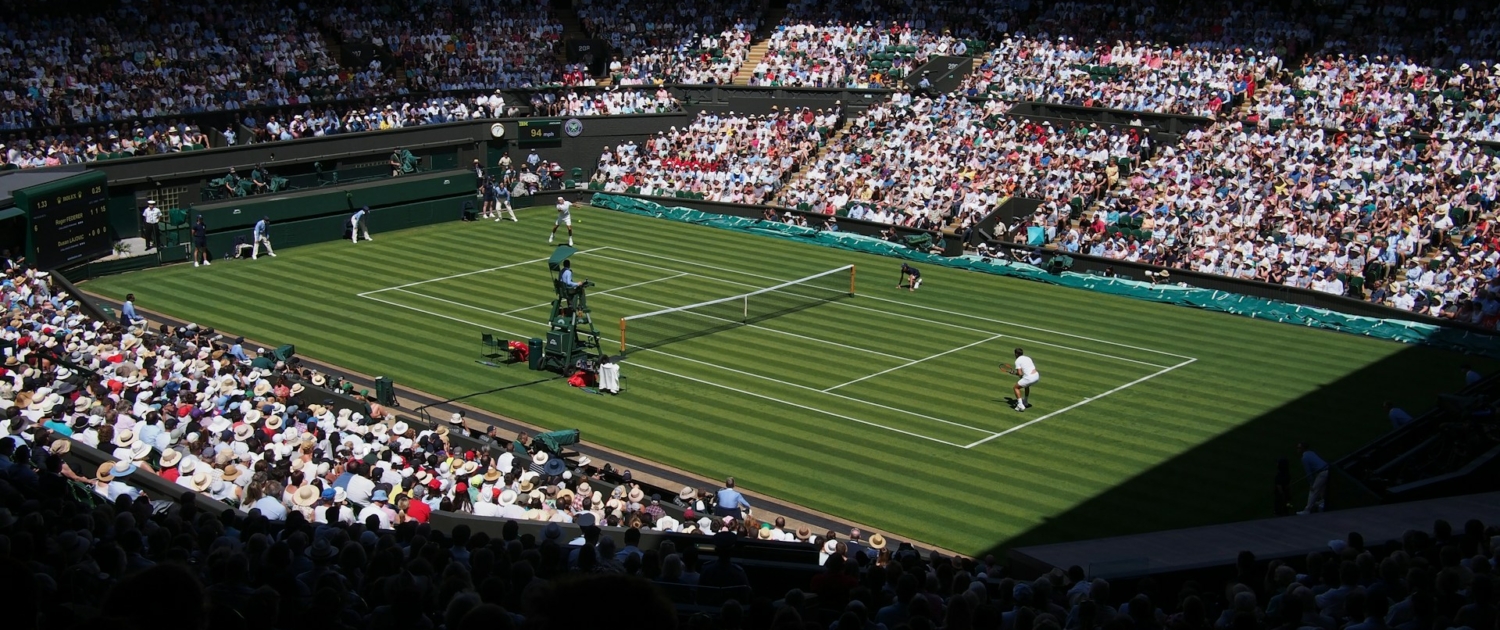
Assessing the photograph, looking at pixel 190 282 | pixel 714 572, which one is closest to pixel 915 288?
pixel 190 282

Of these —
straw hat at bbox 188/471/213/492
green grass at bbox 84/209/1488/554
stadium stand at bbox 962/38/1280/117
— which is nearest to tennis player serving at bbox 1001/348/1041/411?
green grass at bbox 84/209/1488/554

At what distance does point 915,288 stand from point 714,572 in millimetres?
29725

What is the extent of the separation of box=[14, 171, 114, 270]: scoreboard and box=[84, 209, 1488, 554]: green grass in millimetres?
1389

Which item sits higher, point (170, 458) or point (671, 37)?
point (671, 37)

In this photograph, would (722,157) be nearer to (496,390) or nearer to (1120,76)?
(1120,76)

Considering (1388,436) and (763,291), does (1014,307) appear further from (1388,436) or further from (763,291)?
(1388,436)

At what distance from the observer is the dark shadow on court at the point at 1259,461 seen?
24.0 metres

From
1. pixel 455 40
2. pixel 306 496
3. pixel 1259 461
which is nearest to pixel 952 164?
pixel 455 40

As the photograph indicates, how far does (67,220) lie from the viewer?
4025 cm

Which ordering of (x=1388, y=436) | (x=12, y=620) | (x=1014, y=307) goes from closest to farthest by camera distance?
(x=12, y=620), (x=1388, y=436), (x=1014, y=307)

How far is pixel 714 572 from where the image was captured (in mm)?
12430

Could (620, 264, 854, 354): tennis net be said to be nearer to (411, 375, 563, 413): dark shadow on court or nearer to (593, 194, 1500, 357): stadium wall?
(411, 375, 563, 413): dark shadow on court

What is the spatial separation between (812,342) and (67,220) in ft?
70.2

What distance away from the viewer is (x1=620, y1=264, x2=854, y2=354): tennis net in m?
36.1
